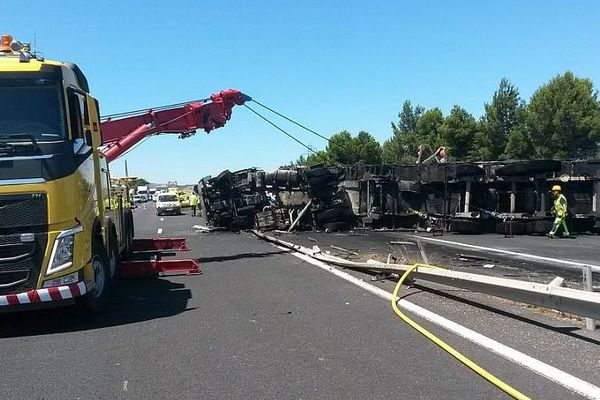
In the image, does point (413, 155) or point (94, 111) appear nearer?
point (94, 111)

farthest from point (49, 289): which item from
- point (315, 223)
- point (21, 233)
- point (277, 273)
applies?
point (315, 223)

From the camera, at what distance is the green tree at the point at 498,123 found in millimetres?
57219

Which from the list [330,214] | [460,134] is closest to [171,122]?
[330,214]

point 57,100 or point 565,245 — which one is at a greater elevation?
point 57,100

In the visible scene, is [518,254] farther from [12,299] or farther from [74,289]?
[12,299]

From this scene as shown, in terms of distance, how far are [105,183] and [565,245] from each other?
41.2 ft

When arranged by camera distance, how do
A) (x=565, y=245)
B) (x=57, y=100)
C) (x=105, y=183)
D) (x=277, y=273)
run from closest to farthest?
(x=57, y=100), (x=105, y=183), (x=277, y=273), (x=565, y=245)

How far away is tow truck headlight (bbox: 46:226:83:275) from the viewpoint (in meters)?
6.78

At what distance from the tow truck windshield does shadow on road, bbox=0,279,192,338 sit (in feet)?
7.75

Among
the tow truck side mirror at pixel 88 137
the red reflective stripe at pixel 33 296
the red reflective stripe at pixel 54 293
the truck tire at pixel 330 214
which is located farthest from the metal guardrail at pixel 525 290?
the truck tire at pixel 330 214

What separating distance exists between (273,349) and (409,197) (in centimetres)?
1646

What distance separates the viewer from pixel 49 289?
6.77 m

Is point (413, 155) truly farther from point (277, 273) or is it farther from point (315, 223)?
point (277, 273)

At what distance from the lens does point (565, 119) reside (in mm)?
48875
